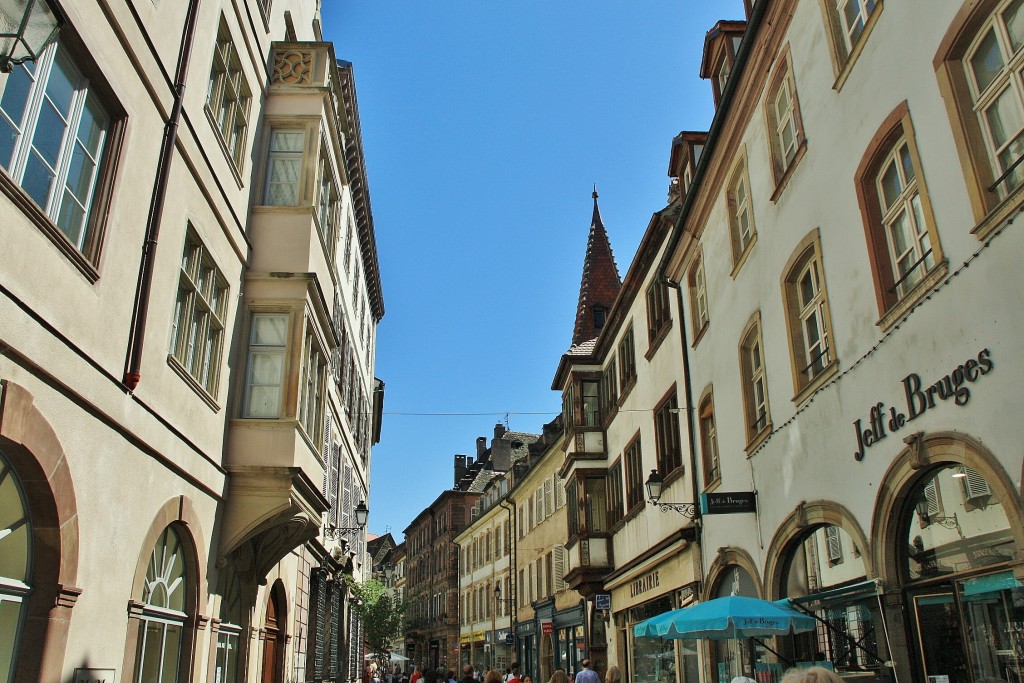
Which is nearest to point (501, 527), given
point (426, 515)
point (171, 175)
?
point (426, 515)

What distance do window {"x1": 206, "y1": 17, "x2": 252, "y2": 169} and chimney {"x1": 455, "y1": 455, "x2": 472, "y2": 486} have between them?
230ft

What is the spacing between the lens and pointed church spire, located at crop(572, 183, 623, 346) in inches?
1309

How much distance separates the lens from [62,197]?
24.4 ft

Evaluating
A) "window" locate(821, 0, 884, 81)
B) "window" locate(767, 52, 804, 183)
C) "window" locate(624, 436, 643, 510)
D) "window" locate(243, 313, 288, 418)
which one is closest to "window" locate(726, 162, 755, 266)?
"window" locate(767, 52, 804, 183)

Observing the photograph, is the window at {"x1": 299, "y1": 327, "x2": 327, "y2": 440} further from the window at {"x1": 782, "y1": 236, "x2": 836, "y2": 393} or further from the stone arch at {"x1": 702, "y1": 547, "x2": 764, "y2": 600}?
the stone arch at {"x1": 702, "y1": 547, "x2": 764, "y2": 600}

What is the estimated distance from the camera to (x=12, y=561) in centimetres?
674

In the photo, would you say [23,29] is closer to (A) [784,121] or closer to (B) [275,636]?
(A) [784,121]

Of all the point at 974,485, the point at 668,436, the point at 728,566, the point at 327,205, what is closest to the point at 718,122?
the point at 668,436

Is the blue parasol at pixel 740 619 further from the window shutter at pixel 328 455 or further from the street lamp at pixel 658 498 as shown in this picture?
the window shutter at pixel 328 455

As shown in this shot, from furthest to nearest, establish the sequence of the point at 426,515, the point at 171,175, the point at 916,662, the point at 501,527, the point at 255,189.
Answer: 1. the point at 426,515
2. the point at 501,527
3. the point at 255,189
4. the point at 171,175
5. the point at 916,662

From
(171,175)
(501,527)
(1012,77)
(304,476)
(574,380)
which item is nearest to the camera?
(1012,77)

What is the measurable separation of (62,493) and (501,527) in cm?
4386

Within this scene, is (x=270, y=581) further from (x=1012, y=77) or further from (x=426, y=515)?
(x=426, y=515)

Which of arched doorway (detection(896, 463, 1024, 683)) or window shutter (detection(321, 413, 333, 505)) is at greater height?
window shutter (detection(321, 413, 333, 505))
